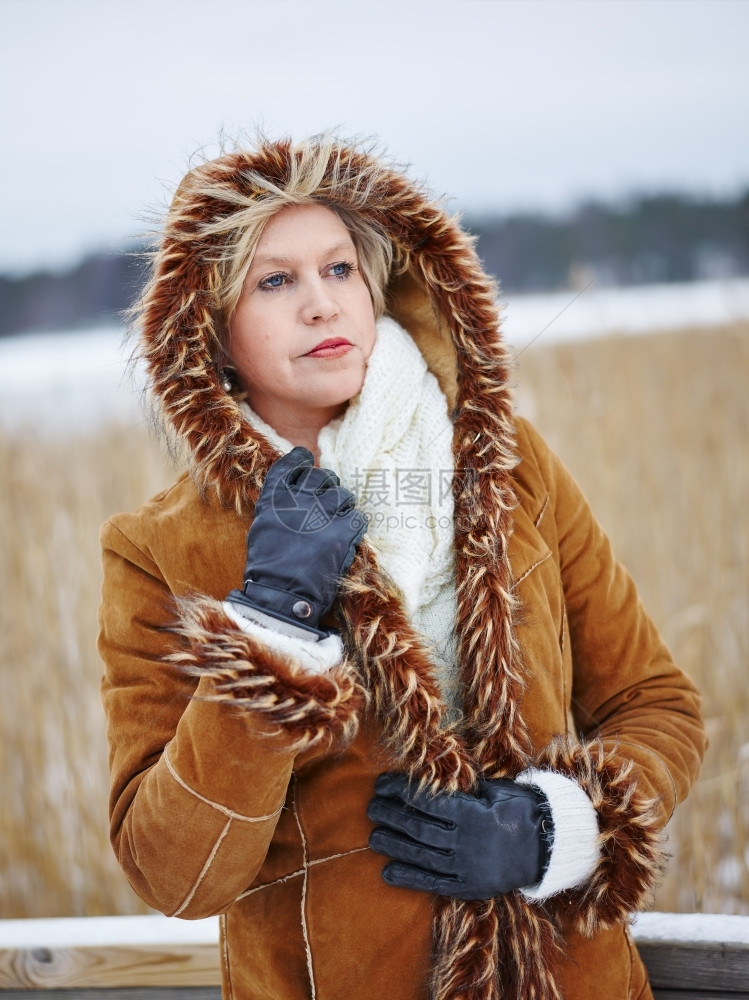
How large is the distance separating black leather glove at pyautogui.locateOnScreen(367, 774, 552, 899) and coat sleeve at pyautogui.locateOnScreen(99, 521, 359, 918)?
142 millimetres

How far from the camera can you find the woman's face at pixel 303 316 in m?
1.11

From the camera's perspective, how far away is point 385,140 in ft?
4.10

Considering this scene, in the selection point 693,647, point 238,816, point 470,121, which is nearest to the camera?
point 238,816

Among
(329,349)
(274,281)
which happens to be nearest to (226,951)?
(329,349)

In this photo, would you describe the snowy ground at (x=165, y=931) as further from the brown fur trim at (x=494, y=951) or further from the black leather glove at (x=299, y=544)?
the black leather glove at (x=299, y=544)

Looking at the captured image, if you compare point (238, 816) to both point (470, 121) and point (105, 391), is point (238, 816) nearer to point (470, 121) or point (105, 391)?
point (105, 391)

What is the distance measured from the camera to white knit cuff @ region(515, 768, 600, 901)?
0.94 m

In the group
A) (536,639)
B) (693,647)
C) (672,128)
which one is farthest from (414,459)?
(672,128)

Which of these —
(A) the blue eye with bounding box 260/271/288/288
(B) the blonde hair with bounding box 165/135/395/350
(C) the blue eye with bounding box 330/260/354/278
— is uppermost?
(B) the blonde hair with bounding box 165/135/395/350

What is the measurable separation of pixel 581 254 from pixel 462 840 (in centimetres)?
301

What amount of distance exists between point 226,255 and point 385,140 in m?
0.37

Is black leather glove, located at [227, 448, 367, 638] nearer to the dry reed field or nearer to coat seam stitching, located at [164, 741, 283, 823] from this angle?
coat seam stitching, located at [164, 741, 283, 823]

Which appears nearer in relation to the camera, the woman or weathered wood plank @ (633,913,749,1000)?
the woman

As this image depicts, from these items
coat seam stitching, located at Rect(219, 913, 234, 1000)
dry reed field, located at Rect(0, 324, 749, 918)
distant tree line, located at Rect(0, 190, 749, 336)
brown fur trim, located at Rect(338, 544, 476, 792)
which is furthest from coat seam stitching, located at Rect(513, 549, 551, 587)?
distant tree line, located at Rect(0, 190, 749, 336)
